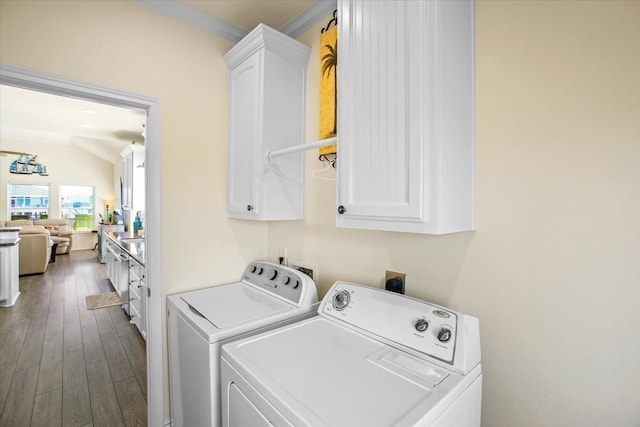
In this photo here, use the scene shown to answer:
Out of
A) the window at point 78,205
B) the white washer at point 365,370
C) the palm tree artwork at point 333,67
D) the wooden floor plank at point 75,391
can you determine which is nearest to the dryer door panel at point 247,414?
the white washer at point 365,370

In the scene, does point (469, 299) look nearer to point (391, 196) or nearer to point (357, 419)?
point (391, 196)

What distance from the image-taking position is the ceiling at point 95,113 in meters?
1.79

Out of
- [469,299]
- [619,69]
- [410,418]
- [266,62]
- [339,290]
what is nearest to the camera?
[410,418]

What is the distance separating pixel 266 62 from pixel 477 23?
1.08 metres

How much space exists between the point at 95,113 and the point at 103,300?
9.27 ft

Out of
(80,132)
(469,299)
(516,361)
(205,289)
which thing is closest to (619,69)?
(469,299)

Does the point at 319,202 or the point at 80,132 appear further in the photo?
the point at 80,132

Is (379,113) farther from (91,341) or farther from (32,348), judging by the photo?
(32,348)

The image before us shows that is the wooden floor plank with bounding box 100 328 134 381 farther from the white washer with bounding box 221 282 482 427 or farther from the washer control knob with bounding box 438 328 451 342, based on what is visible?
the washer control knob with bounding box 438 328 451 342

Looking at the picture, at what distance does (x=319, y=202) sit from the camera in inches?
71.9

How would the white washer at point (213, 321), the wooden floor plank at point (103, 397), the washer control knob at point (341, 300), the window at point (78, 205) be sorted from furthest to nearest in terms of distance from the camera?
the window at point (78, 205) → the wooden floor plank at point (103, 397) → the washer control knob at point (341, 300) → the white washer at point (213, 321)

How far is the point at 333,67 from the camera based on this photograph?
5.61 ft

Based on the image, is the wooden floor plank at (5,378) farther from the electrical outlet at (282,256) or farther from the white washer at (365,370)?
the white washer at (365,370)

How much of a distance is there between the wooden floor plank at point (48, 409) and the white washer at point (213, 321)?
935mm
